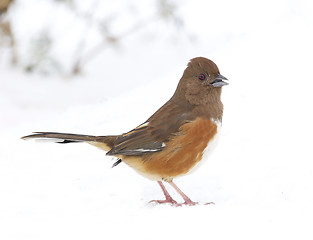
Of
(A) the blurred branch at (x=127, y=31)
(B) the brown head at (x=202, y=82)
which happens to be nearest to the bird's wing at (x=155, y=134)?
(B) the brown head at (x=202, y=82)

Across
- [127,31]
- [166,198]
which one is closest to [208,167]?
[166,198]

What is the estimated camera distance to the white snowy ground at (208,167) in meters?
4.28

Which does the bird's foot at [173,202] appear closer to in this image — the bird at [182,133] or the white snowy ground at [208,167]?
the bird at [182,133]

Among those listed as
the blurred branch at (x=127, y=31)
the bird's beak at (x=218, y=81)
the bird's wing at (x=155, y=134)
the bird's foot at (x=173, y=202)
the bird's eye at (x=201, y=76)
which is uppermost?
the blurred branch at (x=127, y=31)

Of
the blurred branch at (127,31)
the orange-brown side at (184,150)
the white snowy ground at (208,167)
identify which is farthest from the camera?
the blurred branch at (127,31)

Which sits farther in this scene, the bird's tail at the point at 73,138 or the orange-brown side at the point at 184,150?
the bird's tail at the point at 73,138

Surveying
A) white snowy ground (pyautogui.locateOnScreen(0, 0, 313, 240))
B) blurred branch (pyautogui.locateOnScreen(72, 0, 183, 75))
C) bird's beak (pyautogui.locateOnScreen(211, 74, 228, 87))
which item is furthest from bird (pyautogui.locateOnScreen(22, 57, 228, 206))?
blurred branch (pyautogui.locateOnScreen(72, 0, 183, 75))

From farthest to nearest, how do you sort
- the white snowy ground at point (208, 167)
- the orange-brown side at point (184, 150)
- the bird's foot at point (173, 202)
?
the bird's foot at point (173, 202) → the orange-brown side at point (184, 150) → the white snowy ground at point (208, 167)

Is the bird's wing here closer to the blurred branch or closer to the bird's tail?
the bird's tail

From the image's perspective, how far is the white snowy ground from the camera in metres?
4.28

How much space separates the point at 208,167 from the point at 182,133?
2.96ft

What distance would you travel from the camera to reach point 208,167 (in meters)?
5.26

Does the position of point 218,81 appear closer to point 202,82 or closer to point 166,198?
point 202,82

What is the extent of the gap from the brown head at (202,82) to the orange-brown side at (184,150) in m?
0.20
